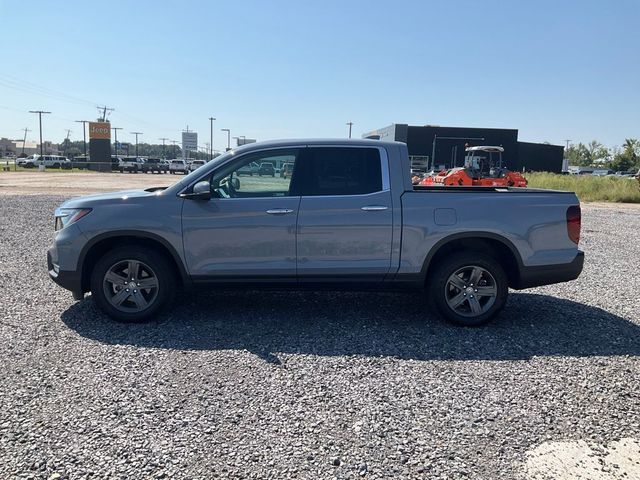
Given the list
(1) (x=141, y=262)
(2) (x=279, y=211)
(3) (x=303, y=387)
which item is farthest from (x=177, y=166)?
(3) (x=303, y=387)

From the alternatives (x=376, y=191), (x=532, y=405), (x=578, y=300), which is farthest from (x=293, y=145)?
(x=578, y=300)

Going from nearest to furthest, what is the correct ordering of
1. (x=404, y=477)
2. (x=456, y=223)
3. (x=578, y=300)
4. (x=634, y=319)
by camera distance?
(x=404, y=477) < (x=456, y=223) < (x=634, y=319) < (x=578, y=300)

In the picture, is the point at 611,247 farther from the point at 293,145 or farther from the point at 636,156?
the point at 636,156

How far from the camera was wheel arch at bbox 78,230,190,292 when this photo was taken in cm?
524

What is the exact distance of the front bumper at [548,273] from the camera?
5371 millimetres

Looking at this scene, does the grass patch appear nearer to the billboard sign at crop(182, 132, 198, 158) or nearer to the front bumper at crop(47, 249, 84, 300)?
the front bumper at crop(47, 249, 84, 300)

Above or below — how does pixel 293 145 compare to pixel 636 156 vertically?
below

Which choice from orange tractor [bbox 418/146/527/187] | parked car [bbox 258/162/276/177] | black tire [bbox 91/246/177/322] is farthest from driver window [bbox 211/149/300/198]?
orange tractor [bbox 418/146/527/187]

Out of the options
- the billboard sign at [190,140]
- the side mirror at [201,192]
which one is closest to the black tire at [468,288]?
the side mirror at [201,192]

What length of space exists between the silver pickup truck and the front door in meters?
0.01

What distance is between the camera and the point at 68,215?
17.7 feet

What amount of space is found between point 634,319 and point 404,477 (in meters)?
4.29

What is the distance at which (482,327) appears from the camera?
17.8ft

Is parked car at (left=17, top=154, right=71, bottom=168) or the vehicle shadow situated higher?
parked car at (left=17, top=154, right=71, bottom=168)
